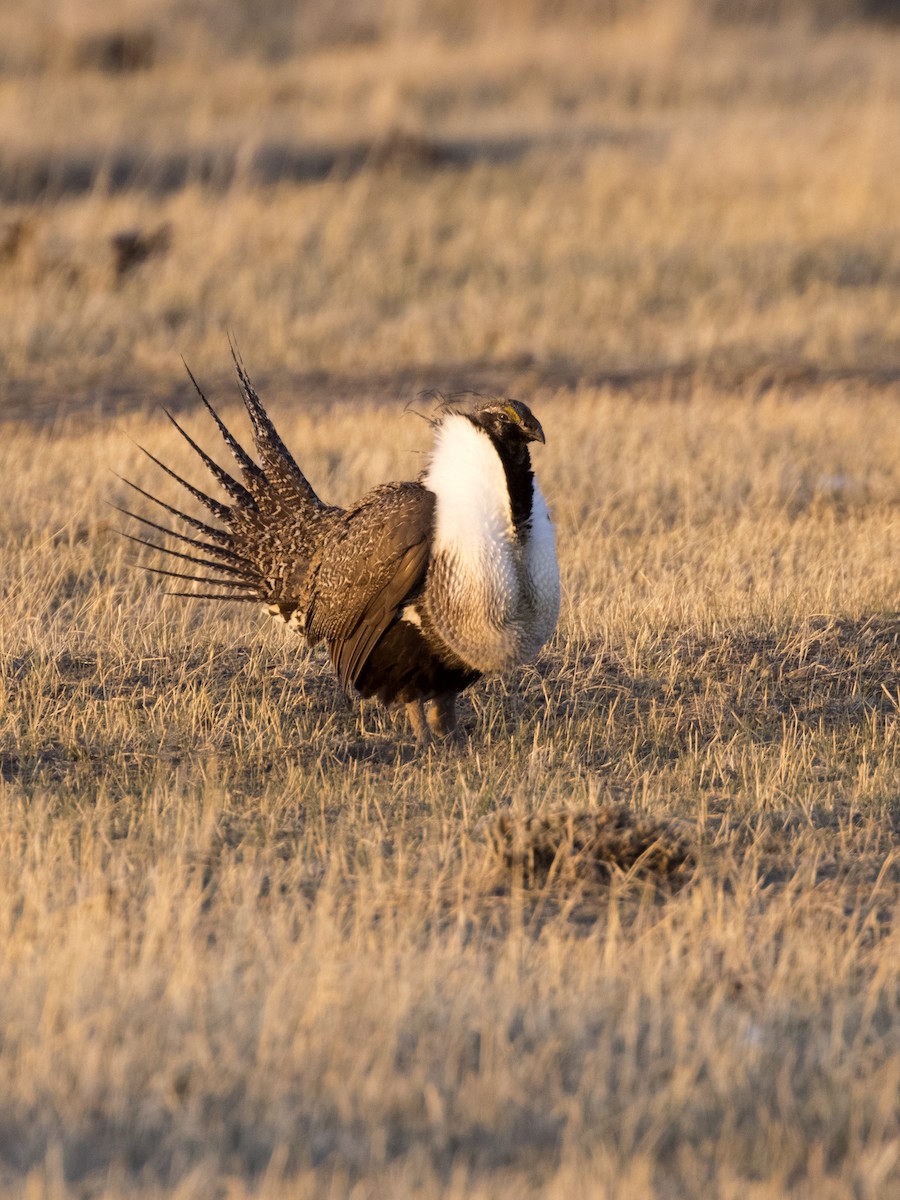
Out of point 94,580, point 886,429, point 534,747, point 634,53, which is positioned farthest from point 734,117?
point 534,747

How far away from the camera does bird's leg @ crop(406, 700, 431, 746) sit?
5077 millimetres

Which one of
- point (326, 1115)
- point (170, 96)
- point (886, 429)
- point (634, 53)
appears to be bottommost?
point (326, 1115)

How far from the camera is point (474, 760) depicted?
4.95m

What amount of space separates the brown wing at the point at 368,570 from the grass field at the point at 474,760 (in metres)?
0.31

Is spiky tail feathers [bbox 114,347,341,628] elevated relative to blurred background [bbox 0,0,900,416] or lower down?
lower down

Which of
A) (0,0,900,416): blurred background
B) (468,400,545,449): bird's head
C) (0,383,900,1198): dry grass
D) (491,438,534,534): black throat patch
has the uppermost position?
(0,0,900,416): blurred background

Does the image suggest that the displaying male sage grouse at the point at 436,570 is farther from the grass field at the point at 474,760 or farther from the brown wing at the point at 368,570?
the grass field at the point at 474,760

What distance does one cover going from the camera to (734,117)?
18.3 m

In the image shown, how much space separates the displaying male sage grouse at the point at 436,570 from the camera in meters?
4.62

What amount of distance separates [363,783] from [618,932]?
1221 mm

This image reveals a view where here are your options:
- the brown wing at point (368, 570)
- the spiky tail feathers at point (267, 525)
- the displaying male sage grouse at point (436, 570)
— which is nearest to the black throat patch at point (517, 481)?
the displaying male sage grouse at point (436, 570)

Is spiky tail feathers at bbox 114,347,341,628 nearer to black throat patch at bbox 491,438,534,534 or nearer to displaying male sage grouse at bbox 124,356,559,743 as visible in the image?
displaying male sage grouse at bbox 124,356,559,743

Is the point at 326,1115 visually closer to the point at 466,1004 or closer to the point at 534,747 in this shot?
the point at 466,1004

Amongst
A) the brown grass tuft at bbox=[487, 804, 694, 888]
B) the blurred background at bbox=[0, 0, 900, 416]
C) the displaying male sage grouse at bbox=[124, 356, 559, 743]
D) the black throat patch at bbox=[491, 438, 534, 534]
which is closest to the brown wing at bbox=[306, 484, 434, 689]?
the displaying male sage grouse at bbox=[124, 356, 559, 743]
